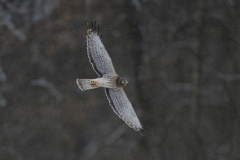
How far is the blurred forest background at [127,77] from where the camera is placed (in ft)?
6.57

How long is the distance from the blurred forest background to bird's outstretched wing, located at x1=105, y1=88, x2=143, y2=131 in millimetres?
304

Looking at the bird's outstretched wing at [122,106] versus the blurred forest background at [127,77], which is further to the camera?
the blurred forest background at [127,77]

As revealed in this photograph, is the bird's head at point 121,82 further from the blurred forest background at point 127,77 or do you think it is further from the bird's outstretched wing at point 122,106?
the blurred forest background at point 127,77

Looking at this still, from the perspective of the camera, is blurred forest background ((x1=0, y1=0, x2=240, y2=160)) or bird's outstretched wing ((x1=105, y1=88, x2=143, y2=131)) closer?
bird's outstretched wing ((x1=105, y1=88, x2=143, y2=131))

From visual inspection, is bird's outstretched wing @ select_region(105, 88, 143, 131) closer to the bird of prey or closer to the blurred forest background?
the bird of prey

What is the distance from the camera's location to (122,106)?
5.55 ft

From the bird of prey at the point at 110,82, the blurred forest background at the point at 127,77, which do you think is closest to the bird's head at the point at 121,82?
the bird of prey at the point at 110,82

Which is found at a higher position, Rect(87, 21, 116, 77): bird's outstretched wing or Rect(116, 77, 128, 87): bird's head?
Rect(87, 21, 116, 77): bird's outstretched wing

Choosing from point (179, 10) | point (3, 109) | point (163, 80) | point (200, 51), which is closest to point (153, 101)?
point (163, 80)

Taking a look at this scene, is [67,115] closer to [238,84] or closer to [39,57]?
[39,57]

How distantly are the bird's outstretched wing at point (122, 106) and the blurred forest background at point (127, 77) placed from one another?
1.00 feet

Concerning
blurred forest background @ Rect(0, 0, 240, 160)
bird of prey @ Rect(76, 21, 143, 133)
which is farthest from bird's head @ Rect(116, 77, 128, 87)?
blurred forest background @ Rect(0, 0, 240, 160)

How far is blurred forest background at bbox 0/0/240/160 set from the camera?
2002 mm

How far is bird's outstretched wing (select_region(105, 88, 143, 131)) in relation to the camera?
66.5 inches
